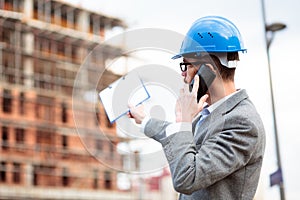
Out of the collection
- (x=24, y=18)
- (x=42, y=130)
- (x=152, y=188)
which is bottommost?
(x=152, y=188)

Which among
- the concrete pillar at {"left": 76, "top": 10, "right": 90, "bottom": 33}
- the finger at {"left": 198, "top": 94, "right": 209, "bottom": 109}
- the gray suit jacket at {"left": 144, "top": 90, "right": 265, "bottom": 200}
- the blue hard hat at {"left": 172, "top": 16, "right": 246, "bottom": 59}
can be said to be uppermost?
the concrete pillar at {"left": 76, "top": 10, "right": 90, "bottom": 33}

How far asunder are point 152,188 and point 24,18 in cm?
1986

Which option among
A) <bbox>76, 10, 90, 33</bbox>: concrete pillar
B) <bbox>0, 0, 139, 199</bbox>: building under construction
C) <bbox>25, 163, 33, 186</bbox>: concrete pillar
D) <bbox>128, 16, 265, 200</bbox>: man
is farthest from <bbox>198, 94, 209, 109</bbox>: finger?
<bbox>76, 10, 90, 33</bbox>: concrete pillar

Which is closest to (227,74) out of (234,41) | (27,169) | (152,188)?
(234,41)

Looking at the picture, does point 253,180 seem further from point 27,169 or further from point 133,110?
point 27,169

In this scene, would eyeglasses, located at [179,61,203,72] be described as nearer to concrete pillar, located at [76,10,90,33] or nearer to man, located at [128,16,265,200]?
man, located at [128,16,265,200]

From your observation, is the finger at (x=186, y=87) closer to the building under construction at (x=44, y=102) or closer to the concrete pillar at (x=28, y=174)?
the building under construction at (x=44, y=102)

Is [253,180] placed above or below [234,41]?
below

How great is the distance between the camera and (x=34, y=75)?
55812 millimetres

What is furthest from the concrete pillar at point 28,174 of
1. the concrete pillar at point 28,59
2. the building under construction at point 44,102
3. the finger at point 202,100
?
the finger at point 202,100

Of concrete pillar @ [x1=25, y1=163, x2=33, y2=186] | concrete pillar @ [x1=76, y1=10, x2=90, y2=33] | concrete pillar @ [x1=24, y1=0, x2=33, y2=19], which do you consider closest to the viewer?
concrete pillar @ [x1=25, y1=163, x2=33, y2=186]

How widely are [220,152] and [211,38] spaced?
39 centimetres

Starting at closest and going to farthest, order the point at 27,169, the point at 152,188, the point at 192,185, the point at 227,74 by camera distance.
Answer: the point at 192,185 < the point at 227,74 < the point at 27,169 < the point at 152,188

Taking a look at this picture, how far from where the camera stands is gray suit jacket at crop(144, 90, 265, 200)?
91.4 inches
